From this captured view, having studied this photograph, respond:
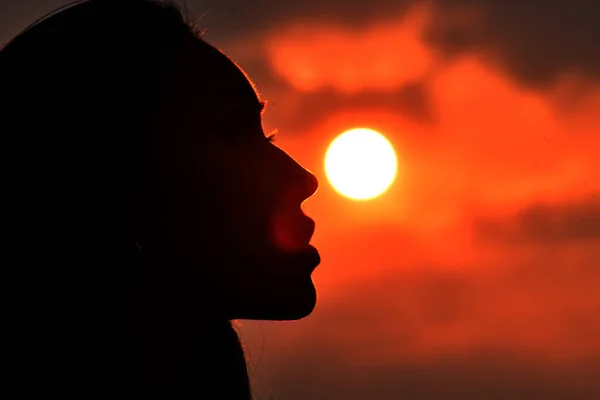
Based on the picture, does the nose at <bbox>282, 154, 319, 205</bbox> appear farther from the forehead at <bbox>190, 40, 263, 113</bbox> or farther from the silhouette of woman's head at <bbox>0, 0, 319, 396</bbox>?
the forehead at <bbox>190, 40, 263, 113</bbox>

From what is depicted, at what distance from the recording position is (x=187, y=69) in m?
4.12

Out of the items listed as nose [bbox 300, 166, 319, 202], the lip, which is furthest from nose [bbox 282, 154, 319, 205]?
the lip

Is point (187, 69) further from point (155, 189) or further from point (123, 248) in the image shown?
point (123, 248)

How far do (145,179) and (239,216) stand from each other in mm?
473

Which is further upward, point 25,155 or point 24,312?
point 25,155

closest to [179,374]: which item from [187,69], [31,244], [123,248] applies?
[123,248]

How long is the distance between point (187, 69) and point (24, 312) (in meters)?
1.41

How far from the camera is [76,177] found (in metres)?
3.62

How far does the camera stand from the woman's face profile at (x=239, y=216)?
3852mm

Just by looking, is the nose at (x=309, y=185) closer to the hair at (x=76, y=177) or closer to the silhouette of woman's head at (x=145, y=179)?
the silhouette of woman's head at (x=145, y=179)

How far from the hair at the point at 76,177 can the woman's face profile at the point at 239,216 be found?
175 mm

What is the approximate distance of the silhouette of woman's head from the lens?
3.59 meters

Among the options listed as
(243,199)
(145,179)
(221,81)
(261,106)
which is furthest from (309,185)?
(145,179)

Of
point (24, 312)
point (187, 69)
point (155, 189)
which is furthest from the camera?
point (187, 69)
